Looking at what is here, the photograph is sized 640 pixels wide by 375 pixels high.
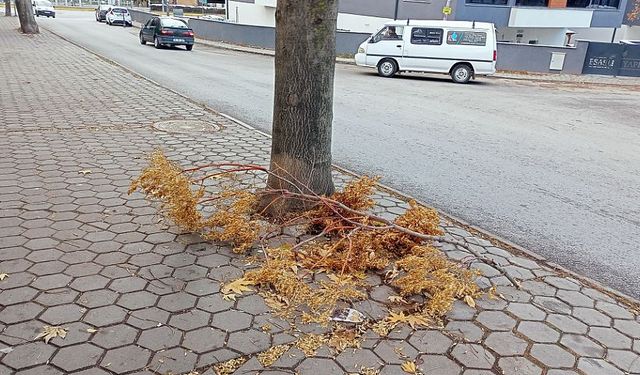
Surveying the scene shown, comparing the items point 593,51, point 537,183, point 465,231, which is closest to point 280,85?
point 465,231

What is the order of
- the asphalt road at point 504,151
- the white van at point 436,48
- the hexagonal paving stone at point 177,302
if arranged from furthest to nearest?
the white van at point 436,48
the asphalt road at point 504,151
the hexagonal paving stone at point 177,302

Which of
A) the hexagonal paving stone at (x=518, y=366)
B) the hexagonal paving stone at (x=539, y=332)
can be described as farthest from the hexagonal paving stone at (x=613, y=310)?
the hexagonal paving stone at (x=518, y=366)

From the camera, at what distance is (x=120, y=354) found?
9.22ft

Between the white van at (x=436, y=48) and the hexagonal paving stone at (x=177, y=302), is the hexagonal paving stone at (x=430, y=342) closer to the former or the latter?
the hexagonal paving stone at (x=177, y=302)

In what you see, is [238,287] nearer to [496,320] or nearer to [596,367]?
[496,320]

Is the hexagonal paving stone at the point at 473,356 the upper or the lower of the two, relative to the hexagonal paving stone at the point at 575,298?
upper

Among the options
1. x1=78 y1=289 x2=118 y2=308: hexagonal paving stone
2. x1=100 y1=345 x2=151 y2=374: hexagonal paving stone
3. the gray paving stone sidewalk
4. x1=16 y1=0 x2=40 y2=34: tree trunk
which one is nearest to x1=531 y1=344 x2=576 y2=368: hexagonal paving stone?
the gray paving stone sidewalk

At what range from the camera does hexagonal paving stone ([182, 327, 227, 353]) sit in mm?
2910

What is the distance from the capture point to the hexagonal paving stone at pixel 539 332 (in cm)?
318

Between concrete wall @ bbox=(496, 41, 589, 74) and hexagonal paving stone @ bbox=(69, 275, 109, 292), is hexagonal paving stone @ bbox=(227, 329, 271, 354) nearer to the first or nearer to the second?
hexagonal paving stone @ bbox=(69, 275, 109, 292)

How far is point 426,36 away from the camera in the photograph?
61.7 ft

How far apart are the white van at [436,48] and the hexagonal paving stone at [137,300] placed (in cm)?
1746

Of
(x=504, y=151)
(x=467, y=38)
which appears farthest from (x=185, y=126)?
(x=467, y=38)

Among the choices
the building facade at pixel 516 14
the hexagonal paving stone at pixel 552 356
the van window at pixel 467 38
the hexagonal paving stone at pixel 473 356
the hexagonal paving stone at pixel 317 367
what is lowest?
the hexagonal paving stone at pixel 317 367
